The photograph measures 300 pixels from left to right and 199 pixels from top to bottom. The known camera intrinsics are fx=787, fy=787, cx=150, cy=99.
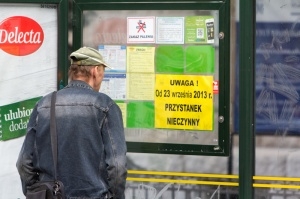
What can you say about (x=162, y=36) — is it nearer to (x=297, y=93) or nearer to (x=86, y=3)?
(x=86, y=3)

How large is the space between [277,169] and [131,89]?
1353 millimetres

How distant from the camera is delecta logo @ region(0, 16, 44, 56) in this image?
669 cm

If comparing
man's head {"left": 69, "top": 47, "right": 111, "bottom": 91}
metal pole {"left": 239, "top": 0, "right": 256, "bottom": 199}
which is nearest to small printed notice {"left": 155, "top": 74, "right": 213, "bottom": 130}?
metal pole {"left": 239, "top": 0, "right": 256, "bottom": 199}

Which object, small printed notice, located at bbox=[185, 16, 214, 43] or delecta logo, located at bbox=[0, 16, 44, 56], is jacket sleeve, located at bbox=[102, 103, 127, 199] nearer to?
small printed notice, located at bbox=[185, 16, 214, 43]

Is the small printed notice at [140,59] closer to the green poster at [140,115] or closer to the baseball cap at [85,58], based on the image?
the green poster at [140,115]

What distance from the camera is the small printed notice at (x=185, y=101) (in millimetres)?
6312

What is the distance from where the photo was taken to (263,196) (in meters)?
6.22

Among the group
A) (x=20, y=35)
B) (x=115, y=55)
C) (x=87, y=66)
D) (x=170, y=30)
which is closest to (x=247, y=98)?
(x=170, y=30)

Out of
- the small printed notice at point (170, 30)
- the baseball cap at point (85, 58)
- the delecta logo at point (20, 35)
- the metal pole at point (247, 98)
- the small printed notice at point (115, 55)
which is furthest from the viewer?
the delecta logo at point (20, 35)

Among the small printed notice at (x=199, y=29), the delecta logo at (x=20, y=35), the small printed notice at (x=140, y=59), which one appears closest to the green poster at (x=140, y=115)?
the small printed notice at (x=140, y=59)

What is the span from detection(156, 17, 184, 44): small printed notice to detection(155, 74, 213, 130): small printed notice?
0.96 ft

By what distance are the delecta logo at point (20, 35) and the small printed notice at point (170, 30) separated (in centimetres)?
103

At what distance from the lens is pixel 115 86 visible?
21.5 ft

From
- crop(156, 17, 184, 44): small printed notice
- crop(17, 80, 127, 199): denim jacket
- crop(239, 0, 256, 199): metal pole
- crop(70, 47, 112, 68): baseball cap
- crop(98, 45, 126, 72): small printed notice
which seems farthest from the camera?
crop(98, 45, 126, 72): small printed notice
